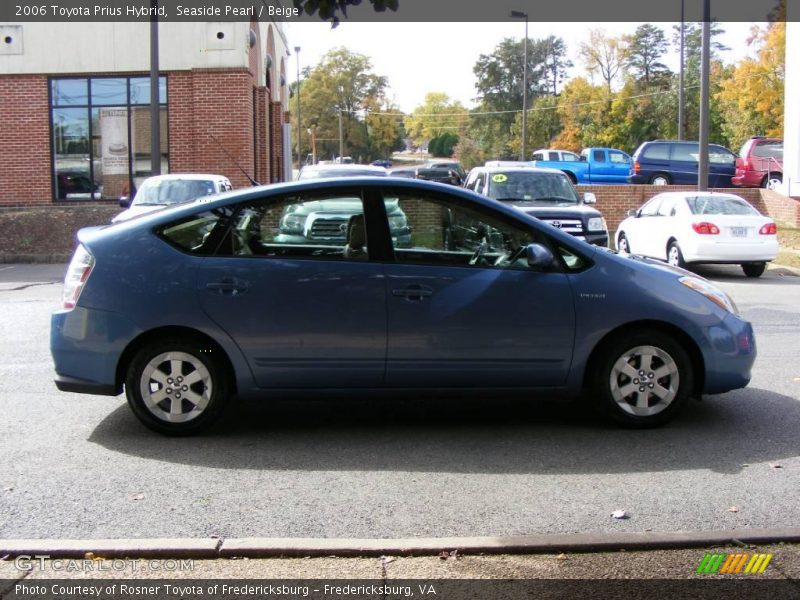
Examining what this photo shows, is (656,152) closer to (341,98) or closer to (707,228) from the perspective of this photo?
(707,228)

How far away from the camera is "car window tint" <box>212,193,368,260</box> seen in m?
6.18

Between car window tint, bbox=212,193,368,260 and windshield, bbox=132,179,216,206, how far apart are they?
10422mm

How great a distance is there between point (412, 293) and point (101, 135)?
851 inches

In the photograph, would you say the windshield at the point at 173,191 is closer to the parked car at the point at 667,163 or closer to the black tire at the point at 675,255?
the black tire at the point at 675,255

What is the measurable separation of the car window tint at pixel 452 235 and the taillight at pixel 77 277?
6.45 ft

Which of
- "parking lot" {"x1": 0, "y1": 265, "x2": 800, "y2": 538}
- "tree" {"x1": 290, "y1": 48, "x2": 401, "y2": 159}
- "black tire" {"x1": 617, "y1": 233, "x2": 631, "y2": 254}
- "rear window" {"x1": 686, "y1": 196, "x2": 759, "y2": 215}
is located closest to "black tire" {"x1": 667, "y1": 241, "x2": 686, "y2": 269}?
"rear window" {"x1": 686, "y1": 196, "x2": 759, "y2": 215}

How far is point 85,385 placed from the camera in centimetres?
610

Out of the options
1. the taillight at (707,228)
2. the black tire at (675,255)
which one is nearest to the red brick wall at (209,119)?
the black tire at (675,255)

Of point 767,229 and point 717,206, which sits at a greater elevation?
point 717,206

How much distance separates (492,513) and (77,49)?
23.4m

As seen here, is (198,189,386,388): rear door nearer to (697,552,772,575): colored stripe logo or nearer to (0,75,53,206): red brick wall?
(697,552,772,575): colored stripe logo

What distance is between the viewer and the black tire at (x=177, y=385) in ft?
19.9

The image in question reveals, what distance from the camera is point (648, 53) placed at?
88938mm

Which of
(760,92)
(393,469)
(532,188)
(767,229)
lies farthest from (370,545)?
(760,92)
